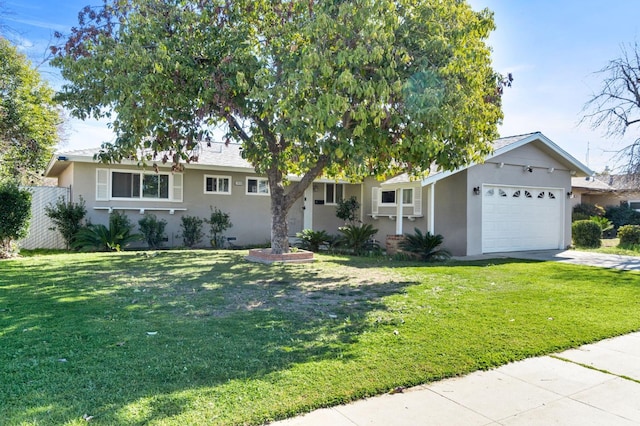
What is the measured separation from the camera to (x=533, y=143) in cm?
1543

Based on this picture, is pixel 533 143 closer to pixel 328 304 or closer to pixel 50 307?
pixel 328 304

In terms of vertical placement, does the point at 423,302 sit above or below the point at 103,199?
below

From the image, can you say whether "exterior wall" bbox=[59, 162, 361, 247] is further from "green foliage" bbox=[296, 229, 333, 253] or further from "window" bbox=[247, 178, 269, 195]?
"green foliage" bbox=[296, 229, 333, 253]

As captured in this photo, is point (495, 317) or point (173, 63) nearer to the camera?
point (495, 317)

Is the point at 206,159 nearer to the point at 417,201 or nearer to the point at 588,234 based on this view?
the point at 417,201

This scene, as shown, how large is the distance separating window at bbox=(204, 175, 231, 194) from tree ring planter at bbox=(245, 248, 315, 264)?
5179 mm

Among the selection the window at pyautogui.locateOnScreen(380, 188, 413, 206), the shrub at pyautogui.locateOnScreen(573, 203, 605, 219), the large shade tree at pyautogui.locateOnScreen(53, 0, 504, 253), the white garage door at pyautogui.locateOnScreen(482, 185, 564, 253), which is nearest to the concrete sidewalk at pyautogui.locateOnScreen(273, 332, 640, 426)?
the large shade tree at pyautogui.locateOnScreen(53, 0, 504, 253)

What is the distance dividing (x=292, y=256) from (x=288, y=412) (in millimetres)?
8322

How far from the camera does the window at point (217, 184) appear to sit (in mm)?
16250

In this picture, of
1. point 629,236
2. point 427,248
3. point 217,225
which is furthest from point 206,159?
point 629,236

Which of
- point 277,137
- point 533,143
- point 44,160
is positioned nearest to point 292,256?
point 277,137

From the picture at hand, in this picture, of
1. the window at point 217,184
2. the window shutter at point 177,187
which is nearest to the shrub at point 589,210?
the window at point 217,184

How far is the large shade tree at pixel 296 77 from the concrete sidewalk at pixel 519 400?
14.9 feet

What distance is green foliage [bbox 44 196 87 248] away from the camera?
45.1 feet
